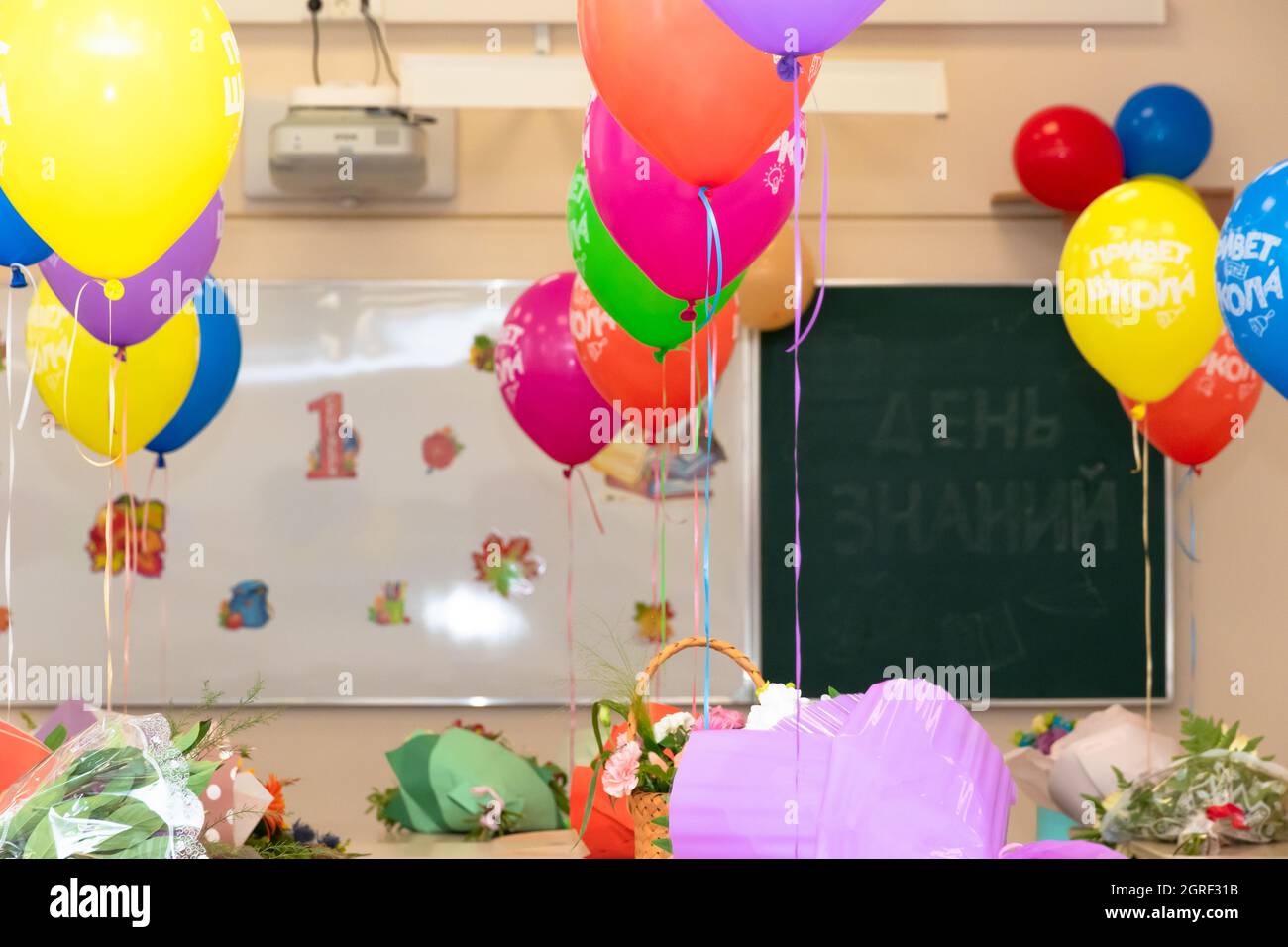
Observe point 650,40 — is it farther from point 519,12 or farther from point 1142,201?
point 519,12

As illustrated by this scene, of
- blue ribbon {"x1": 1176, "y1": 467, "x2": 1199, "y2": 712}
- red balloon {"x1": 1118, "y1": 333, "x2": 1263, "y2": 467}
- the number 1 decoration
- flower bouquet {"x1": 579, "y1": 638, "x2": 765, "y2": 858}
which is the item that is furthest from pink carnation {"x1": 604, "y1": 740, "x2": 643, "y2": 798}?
blue ribbon {"x1": 1176, "y1": 467, "x2": 1199, "y2": 712}

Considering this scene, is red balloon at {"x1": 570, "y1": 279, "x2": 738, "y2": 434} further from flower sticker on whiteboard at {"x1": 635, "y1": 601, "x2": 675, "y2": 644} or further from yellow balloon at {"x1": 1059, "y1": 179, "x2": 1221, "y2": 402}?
flower sticker on whiteboard at {"x1": 635, "y1": 601, "x2": 675, "y2": 644}

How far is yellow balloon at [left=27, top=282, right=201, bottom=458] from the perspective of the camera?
2539 millimetres

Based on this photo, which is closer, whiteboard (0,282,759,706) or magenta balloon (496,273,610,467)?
magenta balloon (496,273,610,467)

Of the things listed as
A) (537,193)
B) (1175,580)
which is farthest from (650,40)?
(1175,580)

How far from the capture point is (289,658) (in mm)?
3879

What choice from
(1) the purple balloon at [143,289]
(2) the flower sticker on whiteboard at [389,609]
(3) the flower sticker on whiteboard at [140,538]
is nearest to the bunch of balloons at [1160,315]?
(1) the purple balloon at [143,289]

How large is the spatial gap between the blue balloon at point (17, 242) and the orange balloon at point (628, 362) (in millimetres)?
980

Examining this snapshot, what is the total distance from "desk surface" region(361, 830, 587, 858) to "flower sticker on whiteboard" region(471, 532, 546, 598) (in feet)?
5.12

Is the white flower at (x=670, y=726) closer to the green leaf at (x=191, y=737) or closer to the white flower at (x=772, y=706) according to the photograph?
the white flower at (x=772, y=706)

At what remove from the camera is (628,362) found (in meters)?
2.53

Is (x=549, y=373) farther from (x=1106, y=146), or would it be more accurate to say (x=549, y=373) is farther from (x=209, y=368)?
(x=1106, y=146)

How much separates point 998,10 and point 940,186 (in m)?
0.55

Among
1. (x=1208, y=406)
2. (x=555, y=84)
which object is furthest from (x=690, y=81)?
(x=555, y=84)
